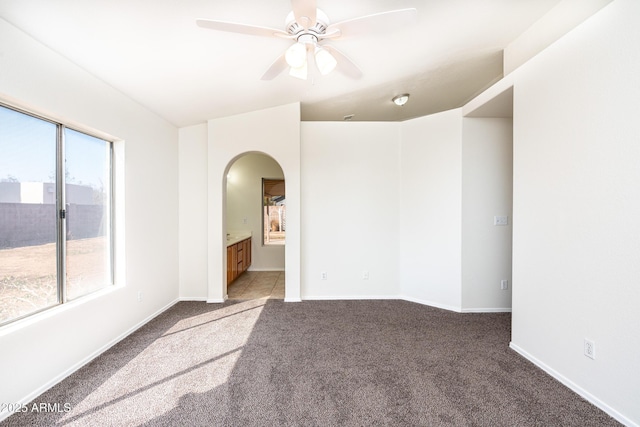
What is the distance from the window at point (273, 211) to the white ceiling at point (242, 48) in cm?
249

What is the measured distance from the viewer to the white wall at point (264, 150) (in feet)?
12.2

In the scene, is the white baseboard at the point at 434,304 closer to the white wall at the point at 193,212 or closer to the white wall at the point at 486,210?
the white wall at the point at 486,210

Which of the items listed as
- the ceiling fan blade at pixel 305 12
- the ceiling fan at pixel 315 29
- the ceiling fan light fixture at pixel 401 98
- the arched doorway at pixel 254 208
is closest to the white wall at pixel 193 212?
the arched doorway at pixel 254 208

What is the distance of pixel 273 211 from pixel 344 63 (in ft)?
14.8

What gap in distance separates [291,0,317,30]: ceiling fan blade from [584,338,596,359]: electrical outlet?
2.76m

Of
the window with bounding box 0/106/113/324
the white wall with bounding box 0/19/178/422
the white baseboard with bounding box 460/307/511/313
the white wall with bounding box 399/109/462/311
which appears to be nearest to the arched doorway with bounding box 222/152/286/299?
the white wall with bounding box 0/19/178/422

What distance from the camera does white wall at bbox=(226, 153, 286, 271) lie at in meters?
5.84

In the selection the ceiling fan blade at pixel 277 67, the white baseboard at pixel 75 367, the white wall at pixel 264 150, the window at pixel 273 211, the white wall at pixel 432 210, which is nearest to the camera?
the white baseboard at pixel 75 367

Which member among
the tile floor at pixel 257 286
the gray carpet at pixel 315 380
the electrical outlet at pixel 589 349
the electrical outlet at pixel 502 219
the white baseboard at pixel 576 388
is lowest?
the tile floor at pixel 257 286

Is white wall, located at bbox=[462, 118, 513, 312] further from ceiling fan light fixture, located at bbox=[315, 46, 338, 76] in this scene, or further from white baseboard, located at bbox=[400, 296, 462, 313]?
ceiling fan light fixture, located at bbox=[315, 46, 338, 76]

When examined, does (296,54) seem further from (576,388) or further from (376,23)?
(576,388)

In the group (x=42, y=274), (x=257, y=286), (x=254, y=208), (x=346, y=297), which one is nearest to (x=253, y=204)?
(x=254, y=208)

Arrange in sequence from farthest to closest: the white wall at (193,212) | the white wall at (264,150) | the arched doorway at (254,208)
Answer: the arched doorway at (254,208)
the white wall at (193,212)
the white wall at (264,150)

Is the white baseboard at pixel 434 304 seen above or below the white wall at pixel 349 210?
below
